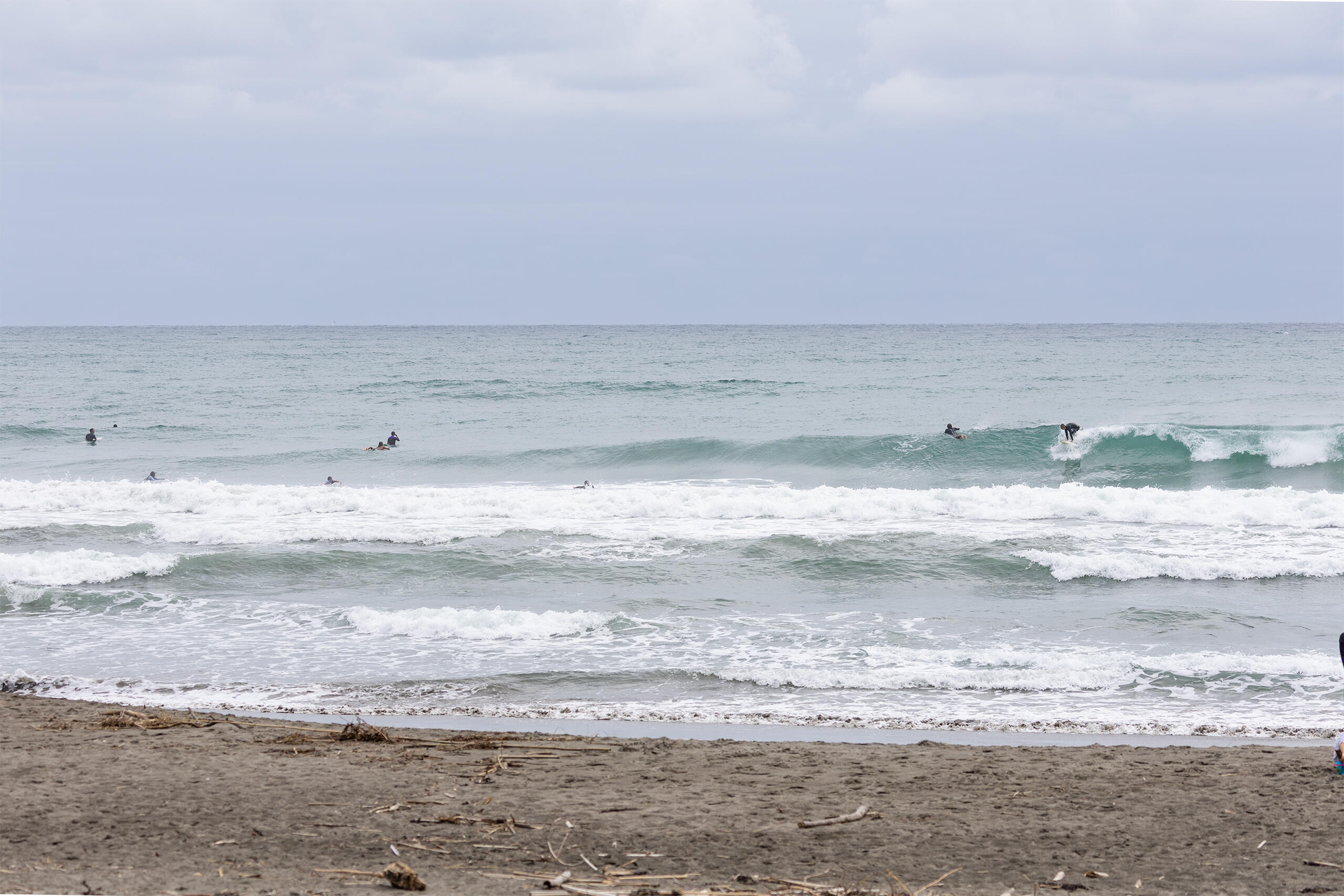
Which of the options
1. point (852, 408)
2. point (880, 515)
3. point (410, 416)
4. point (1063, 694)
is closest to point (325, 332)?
point (410, 416)

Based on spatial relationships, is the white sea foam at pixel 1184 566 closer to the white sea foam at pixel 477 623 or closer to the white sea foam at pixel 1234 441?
the white sea foam at pixel 477 623

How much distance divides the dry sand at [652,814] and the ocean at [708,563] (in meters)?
1.46

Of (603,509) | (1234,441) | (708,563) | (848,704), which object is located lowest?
(848,704)

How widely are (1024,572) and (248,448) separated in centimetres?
2417

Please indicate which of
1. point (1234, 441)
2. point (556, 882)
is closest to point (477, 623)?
point (556, 882)

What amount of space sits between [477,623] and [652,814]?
620 centimetres

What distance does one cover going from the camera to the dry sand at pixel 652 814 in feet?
16.5

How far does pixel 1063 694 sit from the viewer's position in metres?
9.27

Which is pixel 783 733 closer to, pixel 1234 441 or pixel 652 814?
pixel 652 814

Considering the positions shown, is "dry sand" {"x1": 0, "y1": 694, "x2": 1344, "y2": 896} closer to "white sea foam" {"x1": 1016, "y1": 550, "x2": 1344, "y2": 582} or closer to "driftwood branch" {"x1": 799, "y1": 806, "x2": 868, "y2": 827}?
"driftwood branch" {"x1": 799, "y1": 806, "x2": 868, "y2": 827}

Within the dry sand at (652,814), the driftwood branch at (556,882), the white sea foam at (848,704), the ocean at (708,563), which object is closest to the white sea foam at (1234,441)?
the ocean at (708,563)

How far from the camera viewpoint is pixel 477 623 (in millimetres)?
11750

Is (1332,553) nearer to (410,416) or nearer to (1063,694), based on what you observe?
(1063,694)

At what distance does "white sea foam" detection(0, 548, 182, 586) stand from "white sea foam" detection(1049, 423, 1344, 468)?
71.1ft
